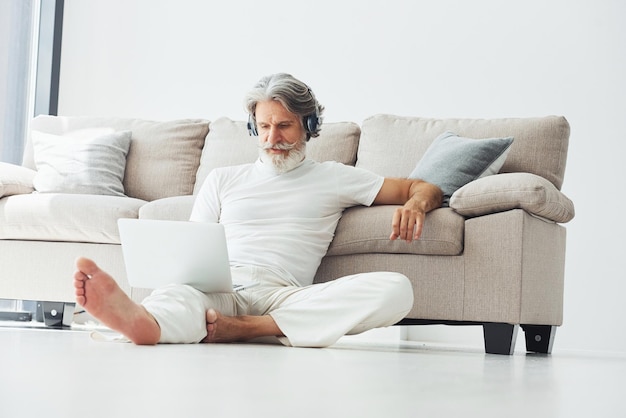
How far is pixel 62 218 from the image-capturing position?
350cm

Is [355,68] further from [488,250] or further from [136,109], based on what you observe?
[488,250]

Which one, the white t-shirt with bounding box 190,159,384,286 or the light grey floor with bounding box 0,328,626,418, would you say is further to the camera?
the white t-shirt with bounding box 190,159,384,286

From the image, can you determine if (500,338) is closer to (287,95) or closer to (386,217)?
(386,217)

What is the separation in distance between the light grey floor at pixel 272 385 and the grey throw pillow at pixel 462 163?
1.06m

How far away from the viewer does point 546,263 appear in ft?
9.77

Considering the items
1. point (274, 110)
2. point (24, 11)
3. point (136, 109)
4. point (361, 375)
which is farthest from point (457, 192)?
point (24, 11)

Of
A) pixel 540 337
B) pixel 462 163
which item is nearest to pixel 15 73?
pixel 462 163

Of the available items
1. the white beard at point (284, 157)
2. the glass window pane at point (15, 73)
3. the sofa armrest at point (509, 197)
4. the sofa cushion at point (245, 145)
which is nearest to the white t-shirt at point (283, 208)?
the white beard at point (284, 157)

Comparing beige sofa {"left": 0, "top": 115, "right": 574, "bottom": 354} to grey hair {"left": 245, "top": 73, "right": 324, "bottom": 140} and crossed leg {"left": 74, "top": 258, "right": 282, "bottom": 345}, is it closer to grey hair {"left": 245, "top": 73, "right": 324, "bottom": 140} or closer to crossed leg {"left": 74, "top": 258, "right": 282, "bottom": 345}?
grey hair {"left": 245, "top": 73, "right": 324, "bottom": 140}

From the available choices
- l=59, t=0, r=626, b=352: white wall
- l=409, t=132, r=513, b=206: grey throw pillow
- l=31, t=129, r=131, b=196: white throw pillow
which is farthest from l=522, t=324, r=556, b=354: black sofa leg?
l=31, t=129, r=131, b=196: white throw pillow

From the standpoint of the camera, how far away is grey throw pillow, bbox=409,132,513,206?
319cm

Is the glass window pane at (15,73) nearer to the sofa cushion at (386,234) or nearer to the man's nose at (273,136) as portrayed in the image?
the man's nose at (273,136)

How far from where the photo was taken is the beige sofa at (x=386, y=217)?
2.88 metres

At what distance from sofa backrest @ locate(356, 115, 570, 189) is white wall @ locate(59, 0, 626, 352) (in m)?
1.24
